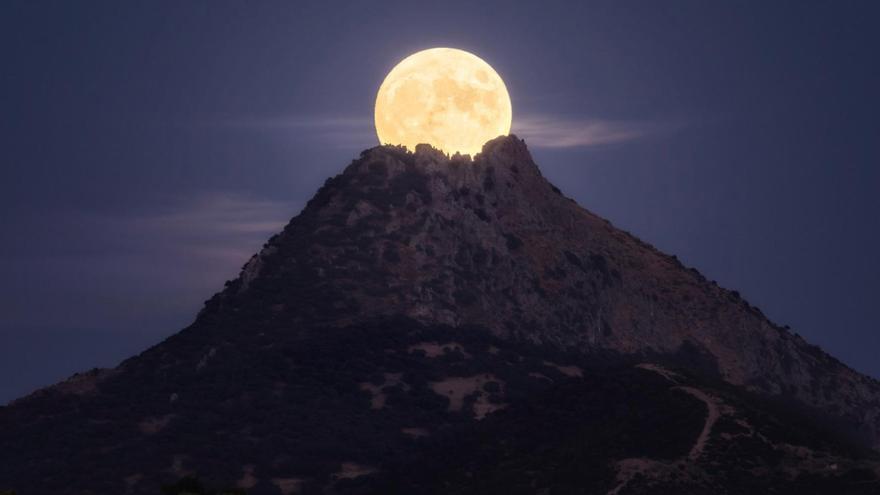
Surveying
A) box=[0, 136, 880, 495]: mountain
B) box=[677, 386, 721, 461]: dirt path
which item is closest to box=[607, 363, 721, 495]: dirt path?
box=[677, 386, 721, 461]: dirt path

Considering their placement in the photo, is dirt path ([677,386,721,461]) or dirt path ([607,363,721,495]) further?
dirt path ([677,386,721,461])

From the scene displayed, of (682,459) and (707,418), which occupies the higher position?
(707,418)

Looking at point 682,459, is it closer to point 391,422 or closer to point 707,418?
point 707,418

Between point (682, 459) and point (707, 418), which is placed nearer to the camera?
point (682, 459)

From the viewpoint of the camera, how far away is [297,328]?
197000 mm

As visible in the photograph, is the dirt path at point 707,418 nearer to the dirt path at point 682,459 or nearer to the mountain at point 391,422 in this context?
the dirt path at point 682,459

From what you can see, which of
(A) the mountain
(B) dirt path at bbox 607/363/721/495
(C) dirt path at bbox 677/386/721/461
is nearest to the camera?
(B) dirt path at bbox 607/363/721/495

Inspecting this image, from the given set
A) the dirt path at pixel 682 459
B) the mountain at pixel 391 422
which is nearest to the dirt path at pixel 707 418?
the dirt path at pixel 682 459

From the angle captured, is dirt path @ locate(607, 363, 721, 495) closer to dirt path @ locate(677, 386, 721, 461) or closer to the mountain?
dirt path @ locate(677, 386, 721, 461)

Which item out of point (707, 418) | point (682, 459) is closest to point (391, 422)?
point (707, 418)

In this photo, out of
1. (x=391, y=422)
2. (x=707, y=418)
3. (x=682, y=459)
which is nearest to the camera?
(x=682, y=459)

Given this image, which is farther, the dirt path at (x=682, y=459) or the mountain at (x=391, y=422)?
the mountain at (x=391, y=422)

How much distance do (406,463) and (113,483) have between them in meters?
21.0

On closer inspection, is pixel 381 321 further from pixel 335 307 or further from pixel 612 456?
pixel 612 456
